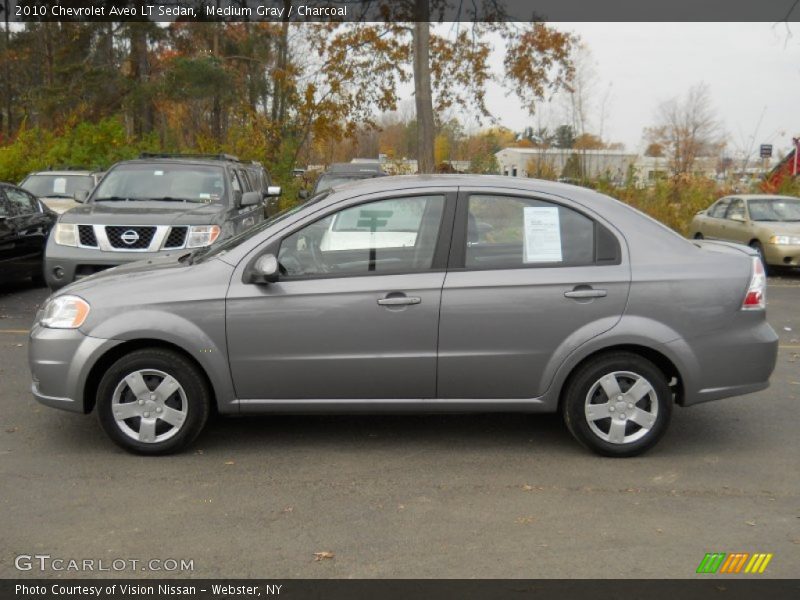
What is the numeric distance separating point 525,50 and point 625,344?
1762 centimetres

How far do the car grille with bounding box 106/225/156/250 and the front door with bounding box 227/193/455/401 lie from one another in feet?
15.0

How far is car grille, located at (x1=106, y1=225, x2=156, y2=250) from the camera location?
9750 millimetres

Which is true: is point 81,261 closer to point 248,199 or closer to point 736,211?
point 248,199

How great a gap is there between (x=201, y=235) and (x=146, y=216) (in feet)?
2.17

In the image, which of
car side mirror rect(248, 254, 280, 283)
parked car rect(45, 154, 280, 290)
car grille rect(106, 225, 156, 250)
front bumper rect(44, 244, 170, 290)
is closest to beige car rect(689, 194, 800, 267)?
parked car rect(45, 154, 280, 290)

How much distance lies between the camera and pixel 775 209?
1789 cm

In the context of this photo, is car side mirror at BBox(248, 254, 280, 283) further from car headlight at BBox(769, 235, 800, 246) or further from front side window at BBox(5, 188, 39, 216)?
car headlight at BBox(769, 235, 800, 246)

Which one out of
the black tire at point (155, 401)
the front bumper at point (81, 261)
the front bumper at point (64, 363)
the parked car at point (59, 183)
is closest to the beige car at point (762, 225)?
the front bumper at point (81, 261)

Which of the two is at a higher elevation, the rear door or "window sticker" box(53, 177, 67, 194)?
"window sticker" box(53, 177, 67, 194)

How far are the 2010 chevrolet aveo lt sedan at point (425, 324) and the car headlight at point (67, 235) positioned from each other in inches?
173

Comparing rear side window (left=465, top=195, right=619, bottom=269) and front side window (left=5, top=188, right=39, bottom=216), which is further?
front side window (left=5, top=188, right=39, bottom=216)

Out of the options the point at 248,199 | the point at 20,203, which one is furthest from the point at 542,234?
the point at 20,203

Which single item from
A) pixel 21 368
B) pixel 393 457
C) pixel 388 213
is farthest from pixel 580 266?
pixel 21 368

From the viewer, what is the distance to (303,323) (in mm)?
5492
